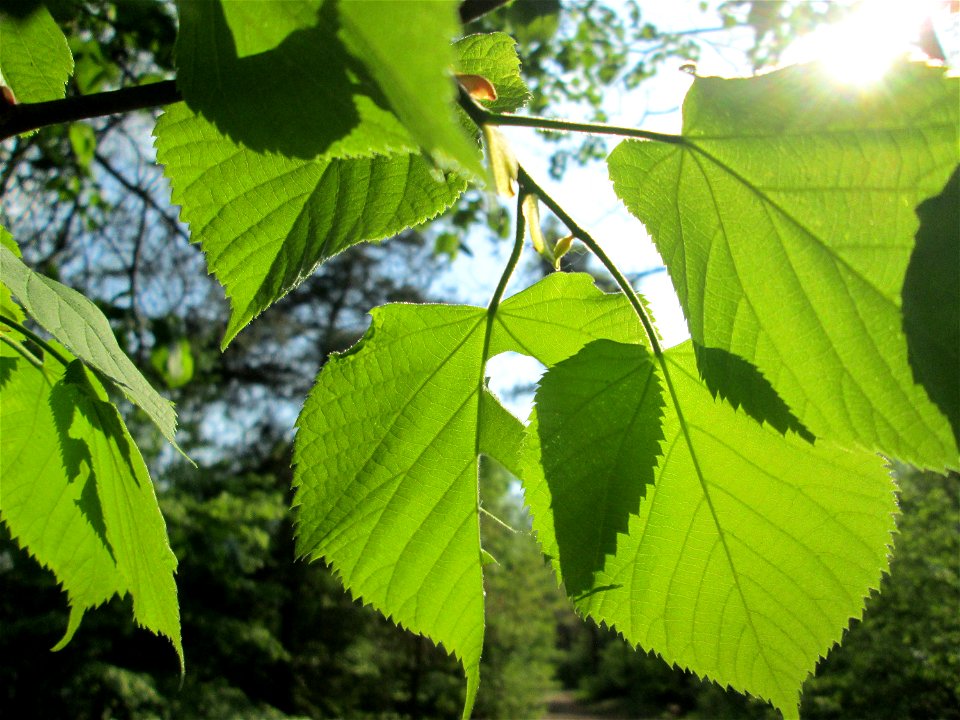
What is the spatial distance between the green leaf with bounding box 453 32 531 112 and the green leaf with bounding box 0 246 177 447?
25cm

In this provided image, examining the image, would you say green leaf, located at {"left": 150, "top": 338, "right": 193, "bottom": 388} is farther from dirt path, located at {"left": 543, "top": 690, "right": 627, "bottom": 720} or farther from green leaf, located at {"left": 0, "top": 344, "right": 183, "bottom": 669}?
dirt path, located at {"left": 543, "top": 690, "right": 627, "bottom": 720}

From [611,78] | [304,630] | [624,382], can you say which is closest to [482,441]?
[624,382]

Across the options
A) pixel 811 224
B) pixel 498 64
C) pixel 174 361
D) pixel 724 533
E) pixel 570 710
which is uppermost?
pixel 174 361

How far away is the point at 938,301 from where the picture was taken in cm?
24

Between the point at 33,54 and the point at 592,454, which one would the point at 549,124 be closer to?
the point at 592,454

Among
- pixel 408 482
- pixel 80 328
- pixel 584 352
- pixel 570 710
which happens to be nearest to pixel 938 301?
pixel 584 352

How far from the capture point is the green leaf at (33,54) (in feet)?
1.28

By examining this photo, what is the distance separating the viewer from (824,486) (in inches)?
13.2

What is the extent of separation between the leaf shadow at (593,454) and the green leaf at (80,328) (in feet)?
0.74

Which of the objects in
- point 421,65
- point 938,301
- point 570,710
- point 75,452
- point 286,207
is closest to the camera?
point 421,65

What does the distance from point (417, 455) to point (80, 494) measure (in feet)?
0.83

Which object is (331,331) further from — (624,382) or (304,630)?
(624,382)

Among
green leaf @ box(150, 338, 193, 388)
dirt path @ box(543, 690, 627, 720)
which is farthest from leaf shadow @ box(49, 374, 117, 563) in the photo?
dirt path @ box(543, 690, 627, 720)

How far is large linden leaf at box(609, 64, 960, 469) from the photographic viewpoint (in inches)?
9.9
